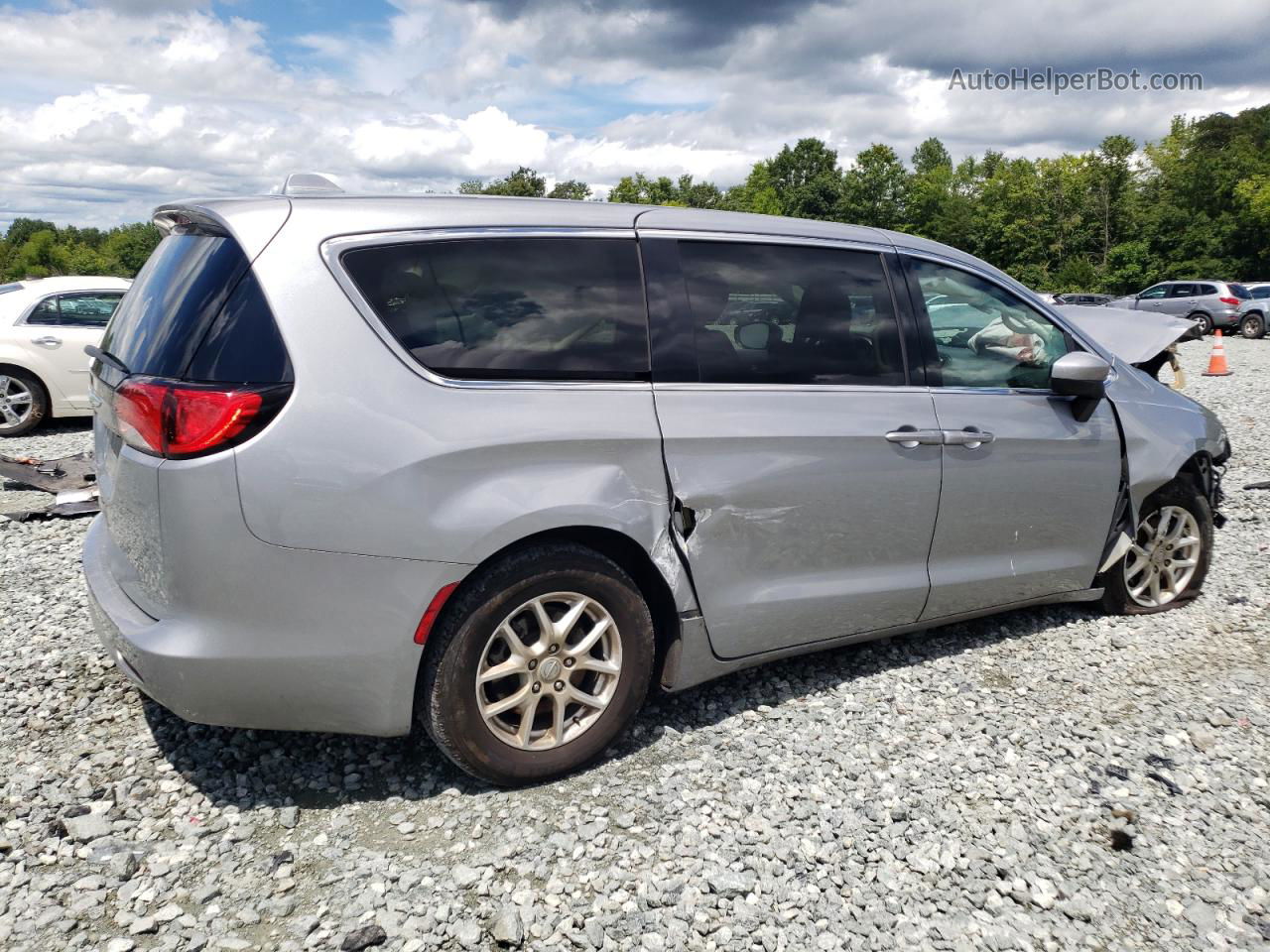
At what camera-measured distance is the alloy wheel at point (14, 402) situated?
1024 cm

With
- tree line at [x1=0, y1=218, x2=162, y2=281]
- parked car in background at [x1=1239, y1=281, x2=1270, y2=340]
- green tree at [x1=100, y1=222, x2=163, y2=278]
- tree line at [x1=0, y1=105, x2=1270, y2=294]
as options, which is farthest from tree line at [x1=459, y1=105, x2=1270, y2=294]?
tree line at [x1=0, y1=218, x2=162, y2=281]

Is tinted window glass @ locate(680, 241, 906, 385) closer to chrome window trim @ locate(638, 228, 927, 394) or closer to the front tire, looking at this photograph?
chrome window trim @ locate(638, 228, 927, 394)

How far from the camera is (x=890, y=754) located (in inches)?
136

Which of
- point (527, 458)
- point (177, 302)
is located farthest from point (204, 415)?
point (527, 458)

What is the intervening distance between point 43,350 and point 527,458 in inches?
378

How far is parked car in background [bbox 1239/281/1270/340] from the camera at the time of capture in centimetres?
2745

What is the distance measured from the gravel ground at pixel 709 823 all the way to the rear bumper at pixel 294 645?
1.30ft

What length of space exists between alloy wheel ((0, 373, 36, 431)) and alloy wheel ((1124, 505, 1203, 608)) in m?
10.5

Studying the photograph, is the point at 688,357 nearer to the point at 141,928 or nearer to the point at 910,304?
the point at 910,304

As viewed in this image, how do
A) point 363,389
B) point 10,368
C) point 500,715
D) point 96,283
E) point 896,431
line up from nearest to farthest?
point 363,389 < point 500,715 < point 896,431 < point 10,368 < point 96,283

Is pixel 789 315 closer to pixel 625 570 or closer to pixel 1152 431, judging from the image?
pixel 625 570

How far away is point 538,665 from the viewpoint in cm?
310

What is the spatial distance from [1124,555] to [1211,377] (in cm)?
1452

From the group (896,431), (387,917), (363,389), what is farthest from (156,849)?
(896,431)
